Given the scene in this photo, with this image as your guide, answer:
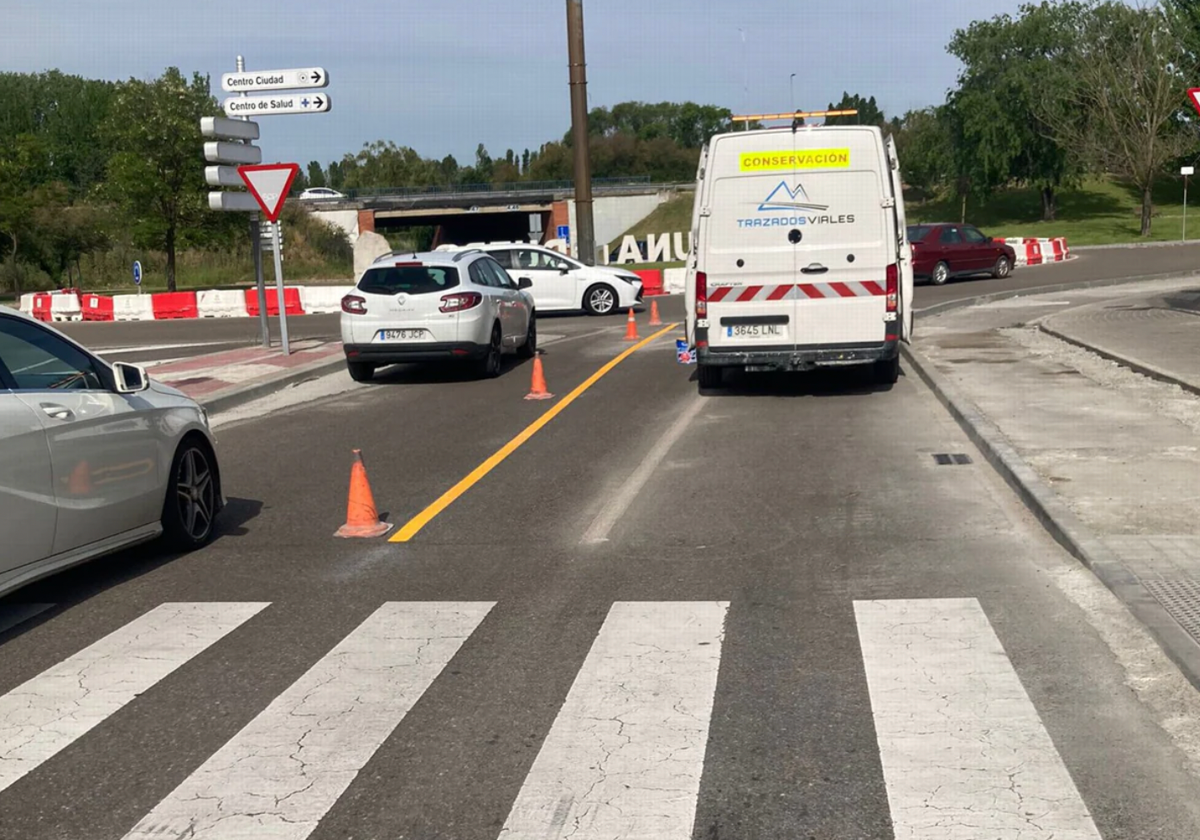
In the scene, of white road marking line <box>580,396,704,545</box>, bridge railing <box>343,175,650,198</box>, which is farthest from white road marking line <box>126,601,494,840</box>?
bridge railing <box>343,175,650,198</box>

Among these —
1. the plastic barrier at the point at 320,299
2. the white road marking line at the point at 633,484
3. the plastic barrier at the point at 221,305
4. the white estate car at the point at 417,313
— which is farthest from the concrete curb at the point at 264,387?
the plastic barrier at the point at 221,305

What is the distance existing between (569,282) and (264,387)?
1361 cm

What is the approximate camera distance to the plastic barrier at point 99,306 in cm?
3889

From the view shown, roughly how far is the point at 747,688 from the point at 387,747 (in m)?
1.44

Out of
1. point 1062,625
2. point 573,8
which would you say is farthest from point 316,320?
point 1062,625

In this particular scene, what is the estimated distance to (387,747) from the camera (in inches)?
189

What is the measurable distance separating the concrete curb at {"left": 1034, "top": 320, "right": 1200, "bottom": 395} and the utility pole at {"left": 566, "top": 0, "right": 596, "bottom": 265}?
57.3ft

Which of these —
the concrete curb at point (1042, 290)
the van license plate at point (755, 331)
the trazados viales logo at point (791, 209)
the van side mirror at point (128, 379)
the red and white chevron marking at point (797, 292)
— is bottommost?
the concrete curb at point (1042, 290)

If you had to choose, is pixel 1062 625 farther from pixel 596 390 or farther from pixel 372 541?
pixel 596 390

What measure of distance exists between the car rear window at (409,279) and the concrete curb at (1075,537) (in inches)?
278

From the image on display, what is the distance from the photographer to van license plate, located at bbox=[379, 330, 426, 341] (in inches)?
672

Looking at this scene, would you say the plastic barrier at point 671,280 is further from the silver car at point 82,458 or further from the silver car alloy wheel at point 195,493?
the silver car at point 82,458

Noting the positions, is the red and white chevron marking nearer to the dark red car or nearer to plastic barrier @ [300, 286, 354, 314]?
the dark red car

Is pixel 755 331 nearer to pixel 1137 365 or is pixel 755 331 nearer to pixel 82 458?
pixel 1137 365
